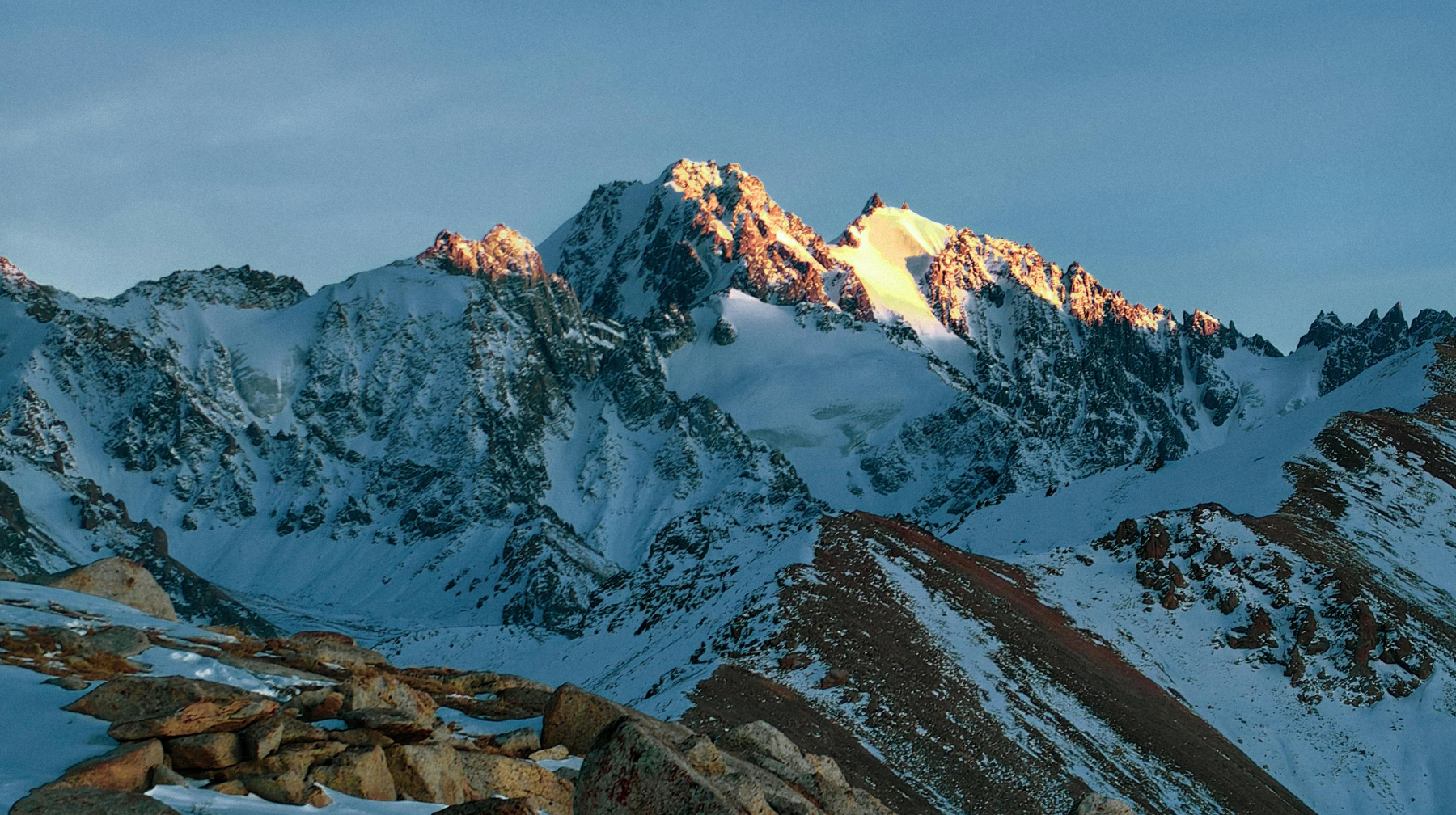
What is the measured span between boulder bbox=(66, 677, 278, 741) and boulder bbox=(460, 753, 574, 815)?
10.8 feet

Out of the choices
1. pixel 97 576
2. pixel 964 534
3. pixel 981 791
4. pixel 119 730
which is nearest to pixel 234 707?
pixel 119 730

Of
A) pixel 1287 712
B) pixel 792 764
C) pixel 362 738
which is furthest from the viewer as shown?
pixel 1287 712

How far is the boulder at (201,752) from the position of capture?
59.1ft

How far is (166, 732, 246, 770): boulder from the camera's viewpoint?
1800cm

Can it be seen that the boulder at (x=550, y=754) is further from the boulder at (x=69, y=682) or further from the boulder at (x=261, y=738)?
the boulder at (x=69, y=682)

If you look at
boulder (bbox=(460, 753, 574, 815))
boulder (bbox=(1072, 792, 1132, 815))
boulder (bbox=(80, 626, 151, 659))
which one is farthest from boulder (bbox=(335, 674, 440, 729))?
boulder (bbox=(1072, 792, 1132, 815))

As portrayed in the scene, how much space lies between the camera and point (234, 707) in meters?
19.0

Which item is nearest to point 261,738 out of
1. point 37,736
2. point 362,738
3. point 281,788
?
point 281,788

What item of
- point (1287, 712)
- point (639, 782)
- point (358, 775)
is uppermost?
point (1287, 712)

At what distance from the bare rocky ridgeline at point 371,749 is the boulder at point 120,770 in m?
0.02

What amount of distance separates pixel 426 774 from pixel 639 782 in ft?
15.0

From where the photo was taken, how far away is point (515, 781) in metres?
20.9

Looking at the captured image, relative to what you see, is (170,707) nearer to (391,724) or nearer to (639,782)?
(391,724)

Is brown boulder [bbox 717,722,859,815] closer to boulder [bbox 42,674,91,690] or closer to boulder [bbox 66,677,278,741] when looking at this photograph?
boulder [bbox 66,677,278,741]
